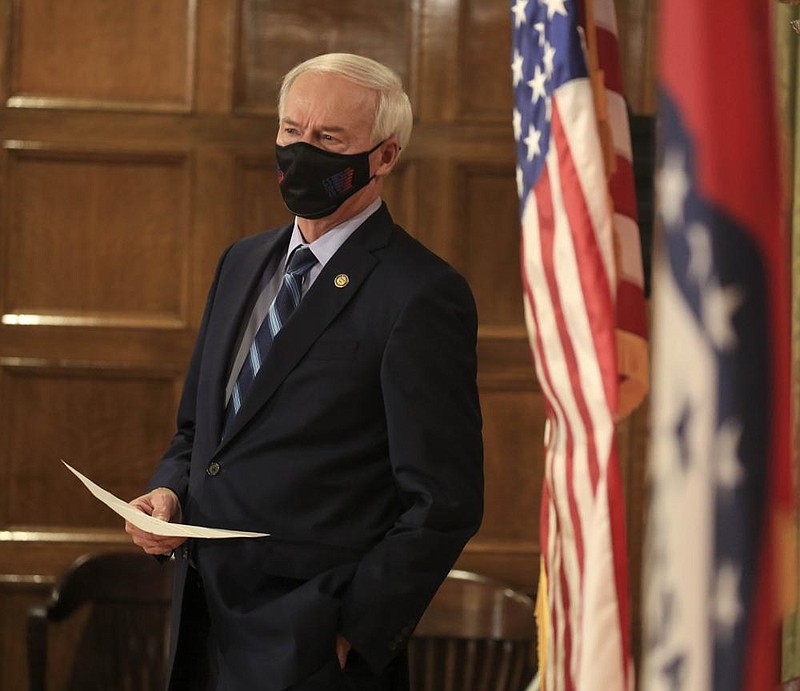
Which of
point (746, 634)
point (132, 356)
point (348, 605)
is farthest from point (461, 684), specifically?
point (746, 634)

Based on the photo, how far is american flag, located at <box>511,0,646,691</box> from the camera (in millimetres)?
1530

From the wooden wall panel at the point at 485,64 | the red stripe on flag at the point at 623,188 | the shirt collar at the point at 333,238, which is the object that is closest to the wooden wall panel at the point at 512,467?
the wooden wall panel at the point at 485,64

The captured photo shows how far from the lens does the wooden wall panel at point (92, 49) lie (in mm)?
3941

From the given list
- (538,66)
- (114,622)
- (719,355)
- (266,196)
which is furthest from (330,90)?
(114,622)

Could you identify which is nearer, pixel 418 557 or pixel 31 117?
pixel 418 557

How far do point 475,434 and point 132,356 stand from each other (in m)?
2.07

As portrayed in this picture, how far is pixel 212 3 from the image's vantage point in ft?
12.9

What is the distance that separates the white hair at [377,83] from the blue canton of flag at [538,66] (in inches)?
17.2

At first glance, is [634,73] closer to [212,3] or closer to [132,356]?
[212,3]

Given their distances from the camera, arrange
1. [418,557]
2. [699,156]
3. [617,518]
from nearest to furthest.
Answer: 1. [699,156]
2. [617,518]
3. [418,557]

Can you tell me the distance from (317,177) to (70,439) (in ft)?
6.99

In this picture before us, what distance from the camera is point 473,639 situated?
379cm

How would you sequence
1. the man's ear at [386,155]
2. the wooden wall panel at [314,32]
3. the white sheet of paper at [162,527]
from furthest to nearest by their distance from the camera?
the wooden wall panel at [314,32] < the man's ear at [386,155] < the white sheet of paper at [162,527]

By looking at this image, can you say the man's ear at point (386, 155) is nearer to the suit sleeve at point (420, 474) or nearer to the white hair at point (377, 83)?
the white hair at point (377, 83)
